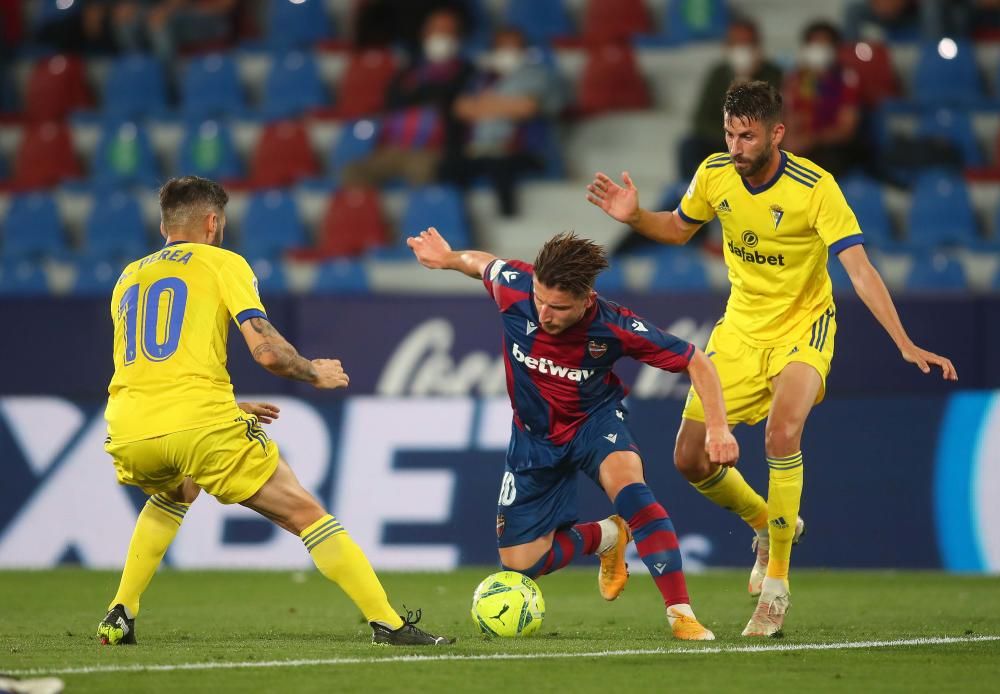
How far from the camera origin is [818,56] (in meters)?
13.3

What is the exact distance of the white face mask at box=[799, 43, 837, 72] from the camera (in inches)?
520

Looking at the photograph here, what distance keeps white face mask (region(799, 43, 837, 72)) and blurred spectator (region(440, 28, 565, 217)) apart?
7.56 ft

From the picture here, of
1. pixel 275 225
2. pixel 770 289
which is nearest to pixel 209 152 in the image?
pixel 275 225

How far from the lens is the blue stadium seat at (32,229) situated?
14.9 metres

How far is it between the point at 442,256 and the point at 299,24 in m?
9.96

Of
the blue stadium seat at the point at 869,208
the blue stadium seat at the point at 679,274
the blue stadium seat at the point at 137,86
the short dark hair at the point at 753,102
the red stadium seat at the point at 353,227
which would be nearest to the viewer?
the short dark hair at the point at 753,102

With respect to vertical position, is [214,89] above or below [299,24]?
below

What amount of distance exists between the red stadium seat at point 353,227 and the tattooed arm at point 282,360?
783cm

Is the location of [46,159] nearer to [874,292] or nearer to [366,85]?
[366,85]

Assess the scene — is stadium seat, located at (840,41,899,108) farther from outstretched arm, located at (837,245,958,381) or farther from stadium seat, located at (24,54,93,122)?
stadium seat, located at (24,54,93,122)

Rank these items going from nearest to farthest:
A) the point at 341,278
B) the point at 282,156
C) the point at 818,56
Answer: the point at 818,56 < the point at 341,278 < the point at 282,156

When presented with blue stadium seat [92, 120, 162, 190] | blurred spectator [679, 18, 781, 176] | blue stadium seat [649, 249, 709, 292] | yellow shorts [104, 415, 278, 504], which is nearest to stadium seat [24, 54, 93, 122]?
blue stadium seat [92, 120, 162, 190]

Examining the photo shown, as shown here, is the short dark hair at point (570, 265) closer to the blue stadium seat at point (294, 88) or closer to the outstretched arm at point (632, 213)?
the outstretched arm at point (632, 213)

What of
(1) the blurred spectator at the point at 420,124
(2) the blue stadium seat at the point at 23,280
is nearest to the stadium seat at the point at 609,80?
(1) the blurred spectator at the point at 420,124
